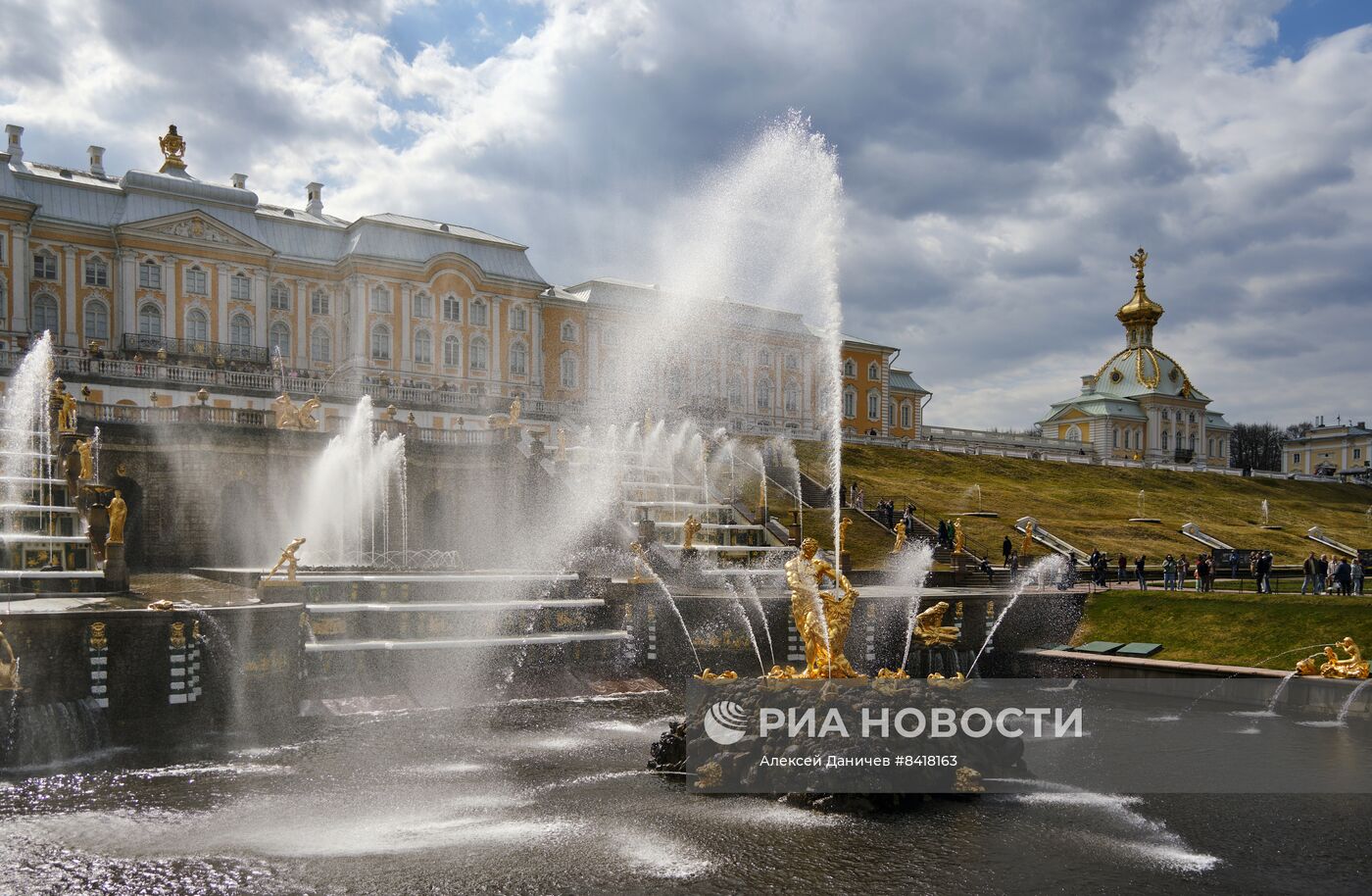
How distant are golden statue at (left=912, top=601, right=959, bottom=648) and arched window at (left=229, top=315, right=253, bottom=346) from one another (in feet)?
158

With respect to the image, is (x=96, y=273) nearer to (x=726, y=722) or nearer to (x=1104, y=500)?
(x=726, y=722)

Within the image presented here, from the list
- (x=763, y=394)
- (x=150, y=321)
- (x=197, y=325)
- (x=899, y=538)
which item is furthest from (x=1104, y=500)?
(x=150, y=321)

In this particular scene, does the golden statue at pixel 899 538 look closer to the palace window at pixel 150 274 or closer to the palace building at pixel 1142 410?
the palace window at pixel 150 274

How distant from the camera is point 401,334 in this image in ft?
193

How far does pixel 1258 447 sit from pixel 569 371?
317ft

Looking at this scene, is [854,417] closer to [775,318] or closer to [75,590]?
[775,318]

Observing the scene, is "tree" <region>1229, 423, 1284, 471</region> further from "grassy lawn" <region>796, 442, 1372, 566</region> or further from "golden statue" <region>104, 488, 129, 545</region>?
"golden statue" <region>104, 488, 129, 545</region>

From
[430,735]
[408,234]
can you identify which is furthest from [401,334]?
[430,735]

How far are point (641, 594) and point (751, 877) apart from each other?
44.4 feet

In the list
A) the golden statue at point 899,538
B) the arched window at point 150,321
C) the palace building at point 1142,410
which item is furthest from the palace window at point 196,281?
the palace building at point 1142,410

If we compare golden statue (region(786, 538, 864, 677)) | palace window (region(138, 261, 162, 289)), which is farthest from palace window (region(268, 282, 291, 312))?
golden statue (region(786, 538, 864, 677))

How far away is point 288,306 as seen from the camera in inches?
2275

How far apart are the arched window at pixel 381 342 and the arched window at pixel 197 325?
8.56 metres

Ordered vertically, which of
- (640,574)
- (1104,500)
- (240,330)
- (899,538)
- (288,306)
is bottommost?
(640,574)
